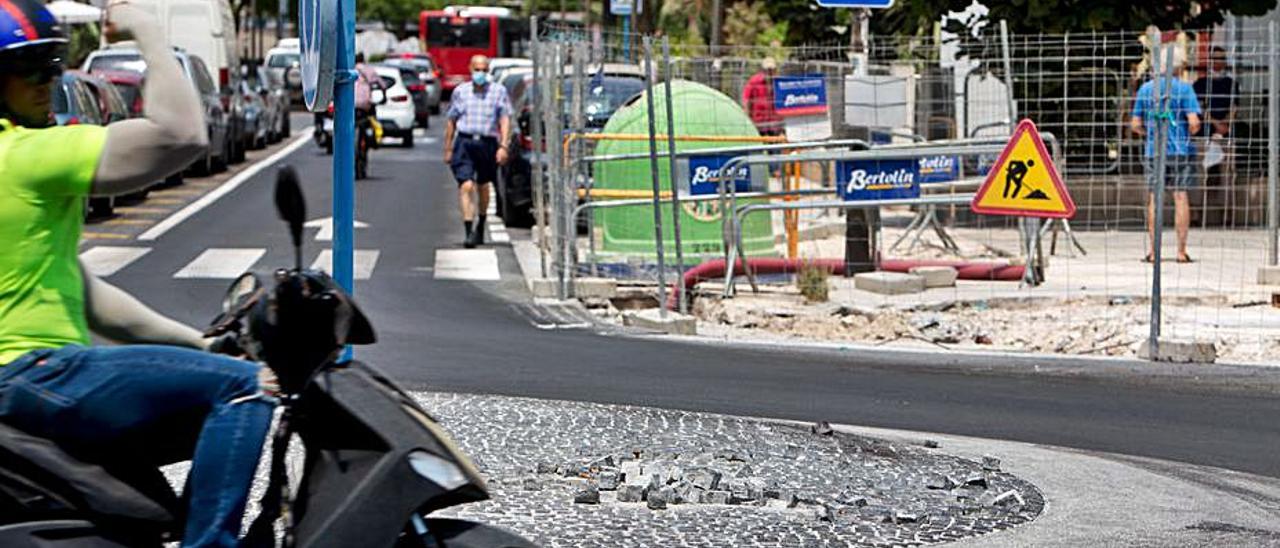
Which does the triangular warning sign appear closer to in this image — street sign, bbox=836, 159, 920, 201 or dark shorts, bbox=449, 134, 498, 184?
street sign, bbox=836, 159, 920, 201

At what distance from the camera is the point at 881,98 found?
16531 millimetres

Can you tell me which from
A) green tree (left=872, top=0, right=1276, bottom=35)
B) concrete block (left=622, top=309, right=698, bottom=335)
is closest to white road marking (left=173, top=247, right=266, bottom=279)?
concrete block (left=622, top=309, right=698, bottom=335)

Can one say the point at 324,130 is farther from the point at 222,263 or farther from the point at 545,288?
the point at 545,288

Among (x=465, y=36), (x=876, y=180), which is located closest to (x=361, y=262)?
(x=876, y=180)

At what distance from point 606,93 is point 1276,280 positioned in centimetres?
806

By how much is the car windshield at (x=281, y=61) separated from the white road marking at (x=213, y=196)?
1340 centimetres

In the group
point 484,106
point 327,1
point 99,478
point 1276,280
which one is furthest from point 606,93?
point 99,478

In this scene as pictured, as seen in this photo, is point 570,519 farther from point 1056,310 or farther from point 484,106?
point 484,106

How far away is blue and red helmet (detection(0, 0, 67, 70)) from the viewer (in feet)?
13.7

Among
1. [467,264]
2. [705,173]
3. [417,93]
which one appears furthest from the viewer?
[417,93]

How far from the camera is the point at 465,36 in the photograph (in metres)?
76.1

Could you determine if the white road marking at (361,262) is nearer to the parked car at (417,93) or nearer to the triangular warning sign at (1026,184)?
the triangular warning sign at (1026,184)

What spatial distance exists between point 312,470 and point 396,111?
37.9m

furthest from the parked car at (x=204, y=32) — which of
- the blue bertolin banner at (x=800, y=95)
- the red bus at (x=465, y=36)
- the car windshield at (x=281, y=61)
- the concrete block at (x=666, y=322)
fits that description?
the red bus at (x=465, y=36)
